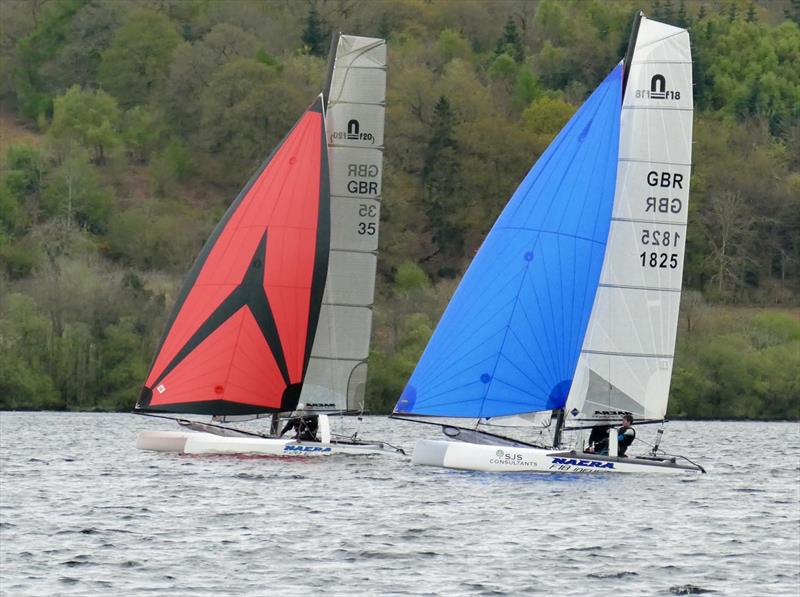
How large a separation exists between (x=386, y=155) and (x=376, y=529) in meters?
71.4

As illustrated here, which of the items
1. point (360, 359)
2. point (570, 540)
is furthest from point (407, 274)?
point (570, 540)

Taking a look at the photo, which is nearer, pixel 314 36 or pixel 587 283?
pixel 587 283

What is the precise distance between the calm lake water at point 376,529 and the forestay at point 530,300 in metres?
1.72

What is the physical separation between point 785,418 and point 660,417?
42970 mm

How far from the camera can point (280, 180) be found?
3812 centimetres

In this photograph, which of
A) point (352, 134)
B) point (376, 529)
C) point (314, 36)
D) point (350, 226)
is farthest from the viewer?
point (314, 36)

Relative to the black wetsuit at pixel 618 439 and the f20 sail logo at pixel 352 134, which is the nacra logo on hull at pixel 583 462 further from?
the f20 sail logo at pixel 352 134

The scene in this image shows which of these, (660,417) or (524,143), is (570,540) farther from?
(524,143)

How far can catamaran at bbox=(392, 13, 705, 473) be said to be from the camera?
115ft

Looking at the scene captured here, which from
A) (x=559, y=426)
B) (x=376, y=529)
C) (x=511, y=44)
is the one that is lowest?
(x=376, y=529)

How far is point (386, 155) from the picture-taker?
98.6 m

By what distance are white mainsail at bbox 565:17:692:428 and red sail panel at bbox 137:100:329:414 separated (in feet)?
19.6

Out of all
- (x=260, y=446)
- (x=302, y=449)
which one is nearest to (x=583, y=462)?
(x=302, y=449)

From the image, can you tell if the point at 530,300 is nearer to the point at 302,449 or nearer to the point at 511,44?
the point at 302,449
